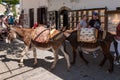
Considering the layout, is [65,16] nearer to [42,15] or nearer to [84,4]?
[84,4]

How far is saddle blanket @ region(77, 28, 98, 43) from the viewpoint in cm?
876


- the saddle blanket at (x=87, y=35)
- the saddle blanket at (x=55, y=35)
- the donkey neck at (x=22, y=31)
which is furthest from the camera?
the donkey neck at (x=22, y=31)

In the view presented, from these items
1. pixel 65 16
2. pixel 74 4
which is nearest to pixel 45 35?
pixel 74 4

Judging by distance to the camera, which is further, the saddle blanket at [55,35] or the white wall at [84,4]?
the white wall at [84,4]

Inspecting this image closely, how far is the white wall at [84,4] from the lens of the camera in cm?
1315

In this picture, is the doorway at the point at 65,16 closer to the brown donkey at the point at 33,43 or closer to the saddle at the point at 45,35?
the brown donkey at the point at 33,43

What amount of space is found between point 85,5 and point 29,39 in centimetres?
649

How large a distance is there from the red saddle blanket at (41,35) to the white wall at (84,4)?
16.1 ft

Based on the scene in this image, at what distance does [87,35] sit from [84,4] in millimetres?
6595

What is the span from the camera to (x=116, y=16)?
41.0ft

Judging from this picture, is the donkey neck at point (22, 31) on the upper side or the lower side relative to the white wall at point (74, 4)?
lower

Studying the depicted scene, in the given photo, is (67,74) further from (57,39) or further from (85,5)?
(85,5)

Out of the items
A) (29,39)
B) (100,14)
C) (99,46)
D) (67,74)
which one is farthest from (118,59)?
(100,14)

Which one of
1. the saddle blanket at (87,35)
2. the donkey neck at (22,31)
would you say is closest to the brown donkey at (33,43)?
the donkey neck at (22,31)
